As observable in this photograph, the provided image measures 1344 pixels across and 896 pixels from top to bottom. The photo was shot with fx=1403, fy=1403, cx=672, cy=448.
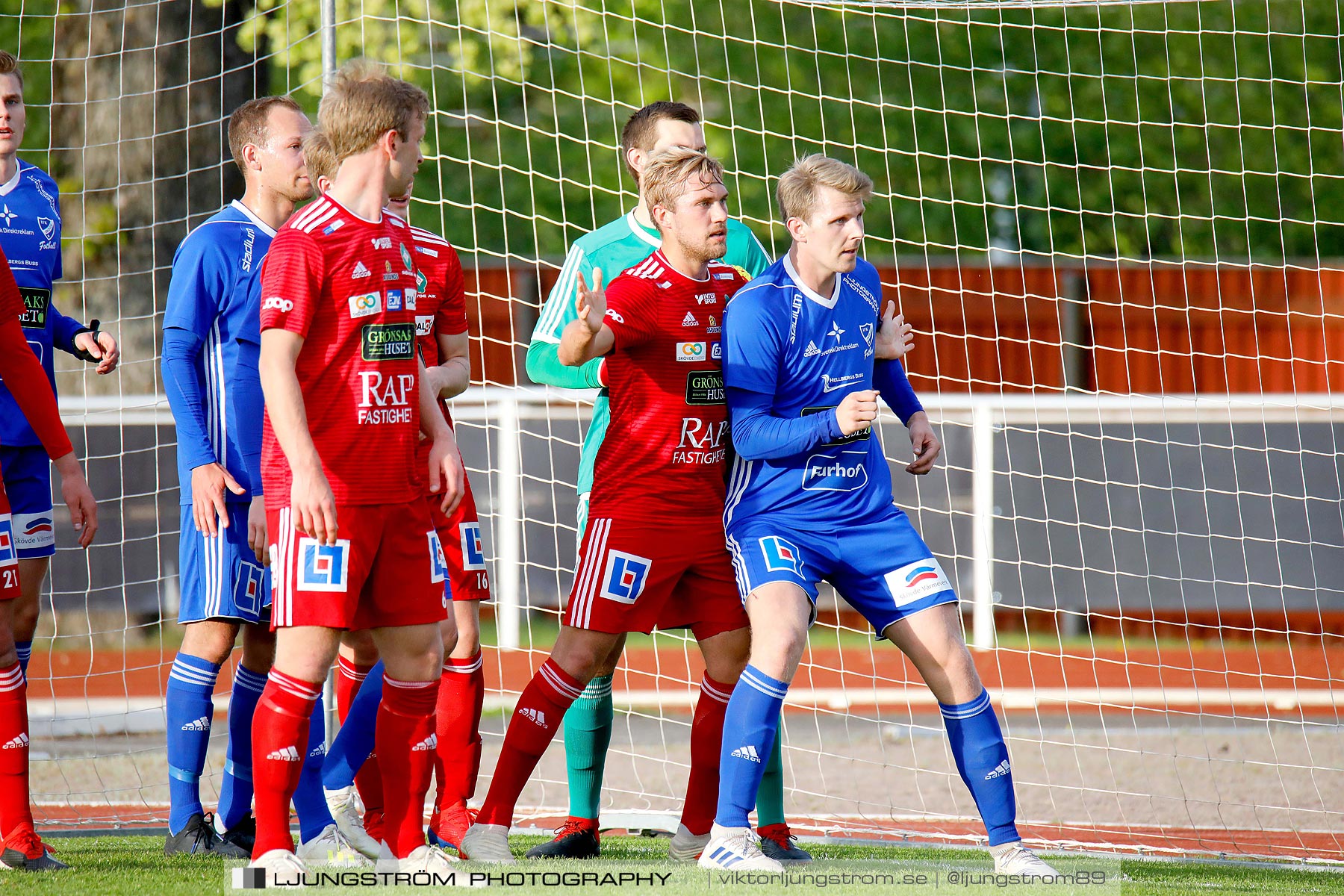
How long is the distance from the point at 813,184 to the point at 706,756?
69.2 inches

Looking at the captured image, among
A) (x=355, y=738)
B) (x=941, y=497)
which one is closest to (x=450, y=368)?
(x=355, y=738)

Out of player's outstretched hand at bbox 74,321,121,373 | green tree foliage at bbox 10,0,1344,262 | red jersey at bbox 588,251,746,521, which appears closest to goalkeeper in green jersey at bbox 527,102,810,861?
red jersey at bbox 588,251,746,521

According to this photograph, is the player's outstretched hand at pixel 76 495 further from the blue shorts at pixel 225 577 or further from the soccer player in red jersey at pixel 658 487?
the soccer player in red jersey at pixel 658 487

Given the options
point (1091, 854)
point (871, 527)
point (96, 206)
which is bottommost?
point (1091, 854)

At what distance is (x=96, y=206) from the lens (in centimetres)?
917

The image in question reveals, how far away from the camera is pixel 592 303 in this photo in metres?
3.81

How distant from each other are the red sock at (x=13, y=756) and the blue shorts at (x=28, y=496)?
51cm

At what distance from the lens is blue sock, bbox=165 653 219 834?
436 cm

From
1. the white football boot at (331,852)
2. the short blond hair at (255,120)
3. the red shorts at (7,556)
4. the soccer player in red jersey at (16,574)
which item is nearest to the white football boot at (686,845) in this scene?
the white football boot at (331,852)

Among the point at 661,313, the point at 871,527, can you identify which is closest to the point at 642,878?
the point at 871,527

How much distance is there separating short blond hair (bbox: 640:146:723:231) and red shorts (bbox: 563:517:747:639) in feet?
3.08

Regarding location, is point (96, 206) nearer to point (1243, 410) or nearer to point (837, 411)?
point (837, 411)

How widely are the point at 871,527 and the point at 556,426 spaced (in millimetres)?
5956

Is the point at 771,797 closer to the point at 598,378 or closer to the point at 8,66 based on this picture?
the point at 598,378
